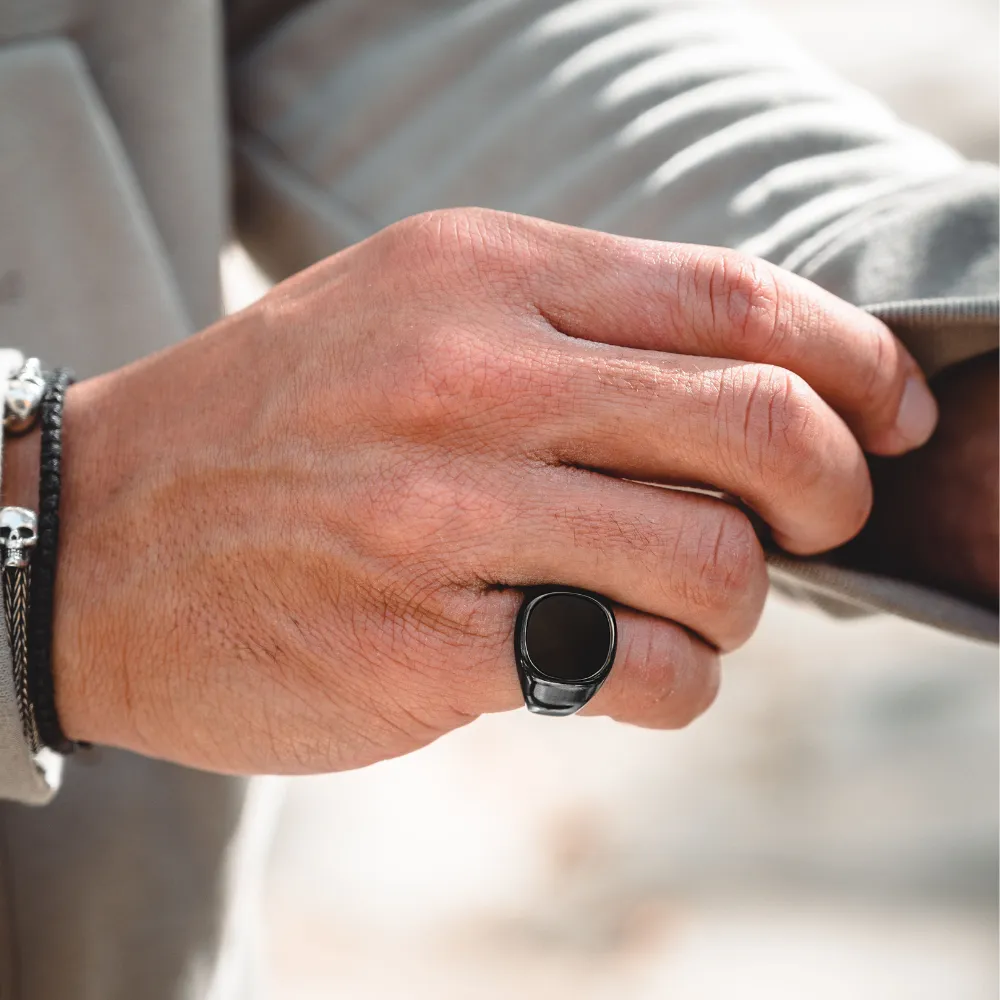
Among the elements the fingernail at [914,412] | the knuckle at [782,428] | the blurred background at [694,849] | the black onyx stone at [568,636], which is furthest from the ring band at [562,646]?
the blurred background at [694,849]

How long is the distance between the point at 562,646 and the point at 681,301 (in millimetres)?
195

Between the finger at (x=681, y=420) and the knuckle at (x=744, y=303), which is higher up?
the knuckle at (x=744, y=303)

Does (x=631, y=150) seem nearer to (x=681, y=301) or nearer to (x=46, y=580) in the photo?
(x=681, y=301)

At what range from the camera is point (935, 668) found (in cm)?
181

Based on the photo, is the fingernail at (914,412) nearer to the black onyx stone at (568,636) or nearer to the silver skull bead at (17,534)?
the black onyx stone at (568,636)

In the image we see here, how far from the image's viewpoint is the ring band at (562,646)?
1.82ft

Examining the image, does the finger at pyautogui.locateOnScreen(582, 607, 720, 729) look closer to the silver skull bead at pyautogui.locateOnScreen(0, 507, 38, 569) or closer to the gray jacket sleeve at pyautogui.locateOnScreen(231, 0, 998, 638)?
the gray jacket sleeve at pyautogui.locateOnScreen(231, 0, 998, 638)

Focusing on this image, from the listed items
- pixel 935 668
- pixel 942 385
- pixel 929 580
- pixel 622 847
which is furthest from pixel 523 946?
pixel 942 385

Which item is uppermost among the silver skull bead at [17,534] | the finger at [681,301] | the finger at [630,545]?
the finger at [681,301]

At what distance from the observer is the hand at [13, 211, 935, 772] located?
1.82 ft

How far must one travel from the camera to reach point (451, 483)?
1.84ft

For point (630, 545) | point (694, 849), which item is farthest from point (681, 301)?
point (694, 849)

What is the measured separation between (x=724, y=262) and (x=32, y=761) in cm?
49

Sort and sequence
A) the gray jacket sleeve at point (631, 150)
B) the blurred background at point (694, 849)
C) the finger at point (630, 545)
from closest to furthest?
1. the finger at point (630, 545)
2. the gray jacket sleeve at point (631, 150)
3. the blurred background at point (694, 849)
